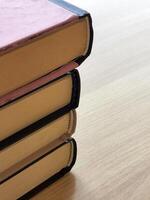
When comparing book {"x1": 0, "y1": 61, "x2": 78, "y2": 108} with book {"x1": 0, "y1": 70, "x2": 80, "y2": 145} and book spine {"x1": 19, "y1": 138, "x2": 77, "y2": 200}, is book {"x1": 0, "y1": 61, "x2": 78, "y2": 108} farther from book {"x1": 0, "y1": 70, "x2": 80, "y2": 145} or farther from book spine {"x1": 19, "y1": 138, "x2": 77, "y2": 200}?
book spine {"x1": 19, "y1": 138, "x2": 77, "y2": 200}

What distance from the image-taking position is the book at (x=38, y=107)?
0.45m

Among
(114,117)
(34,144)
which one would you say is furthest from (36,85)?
(114,117)

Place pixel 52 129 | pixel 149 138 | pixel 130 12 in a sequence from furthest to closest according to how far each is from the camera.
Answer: pixel 130 12 → pixel 149 138 → pixel 52 129

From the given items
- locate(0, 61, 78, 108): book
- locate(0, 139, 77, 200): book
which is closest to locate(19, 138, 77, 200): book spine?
locate(0, 139, 77, 200): book

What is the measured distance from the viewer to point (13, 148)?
48cm

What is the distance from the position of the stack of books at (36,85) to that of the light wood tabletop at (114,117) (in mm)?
64

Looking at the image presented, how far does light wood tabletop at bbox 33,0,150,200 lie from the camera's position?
581mm

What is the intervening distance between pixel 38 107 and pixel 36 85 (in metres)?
0.05

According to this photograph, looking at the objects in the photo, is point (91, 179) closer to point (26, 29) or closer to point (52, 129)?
point (52, 129)

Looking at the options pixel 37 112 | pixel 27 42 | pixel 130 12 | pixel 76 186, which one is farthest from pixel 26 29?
pixel 130 12

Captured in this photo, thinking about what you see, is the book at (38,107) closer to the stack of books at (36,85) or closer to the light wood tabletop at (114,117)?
the stack of books at (36,85)

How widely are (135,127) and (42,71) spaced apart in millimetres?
291

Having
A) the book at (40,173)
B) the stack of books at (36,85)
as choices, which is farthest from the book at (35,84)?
the book at (40,173)

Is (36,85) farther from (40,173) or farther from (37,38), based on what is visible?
(40,173)
